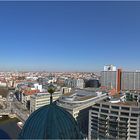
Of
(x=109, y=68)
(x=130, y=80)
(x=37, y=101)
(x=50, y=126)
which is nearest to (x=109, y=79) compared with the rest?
(x=130, y=80)

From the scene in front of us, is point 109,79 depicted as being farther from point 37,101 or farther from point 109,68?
point 37,101

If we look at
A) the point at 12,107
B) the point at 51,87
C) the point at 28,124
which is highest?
A: the point at 51,87

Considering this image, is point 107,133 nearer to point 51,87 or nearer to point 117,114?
point 117,114

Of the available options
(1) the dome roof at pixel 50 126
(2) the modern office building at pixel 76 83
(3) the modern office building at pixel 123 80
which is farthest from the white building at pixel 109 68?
(1) the dome roof at pixel 50 126

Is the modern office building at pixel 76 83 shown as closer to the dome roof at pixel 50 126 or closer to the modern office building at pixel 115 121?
the modern office building at pixel 115 121

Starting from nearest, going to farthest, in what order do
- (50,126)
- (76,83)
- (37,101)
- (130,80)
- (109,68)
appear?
(50,126) < (37,101) < (130,80) < (109,68) < (76,83)

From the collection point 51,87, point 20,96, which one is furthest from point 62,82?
point 51,87
